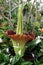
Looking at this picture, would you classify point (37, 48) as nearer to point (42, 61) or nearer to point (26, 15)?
point (42, 61)

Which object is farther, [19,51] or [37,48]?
[37,48]

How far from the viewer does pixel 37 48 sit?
6.61ft

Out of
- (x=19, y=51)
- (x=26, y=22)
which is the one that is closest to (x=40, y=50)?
(x=19, y=51)

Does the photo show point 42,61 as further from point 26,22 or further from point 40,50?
point 26,22

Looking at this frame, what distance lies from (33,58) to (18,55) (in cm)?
19

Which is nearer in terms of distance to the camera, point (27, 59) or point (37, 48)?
point (27, 59)

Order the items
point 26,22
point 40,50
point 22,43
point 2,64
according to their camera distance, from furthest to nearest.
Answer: point 26,22 < point 40,50 < point 22,43 < point 2,64

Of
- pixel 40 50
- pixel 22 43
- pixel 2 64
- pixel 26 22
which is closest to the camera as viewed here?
pixel 2 64

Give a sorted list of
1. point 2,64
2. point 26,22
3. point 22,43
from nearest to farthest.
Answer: point 2,64 → point 22,43 → point 26,22

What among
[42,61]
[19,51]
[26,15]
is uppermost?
[26,15]

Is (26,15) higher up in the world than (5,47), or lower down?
higher up

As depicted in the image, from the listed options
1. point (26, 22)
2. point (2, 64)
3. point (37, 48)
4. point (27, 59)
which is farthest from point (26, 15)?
point (2, 64)

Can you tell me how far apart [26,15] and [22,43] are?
0.86m

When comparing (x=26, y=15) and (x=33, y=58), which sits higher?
(x=26, y=15)
